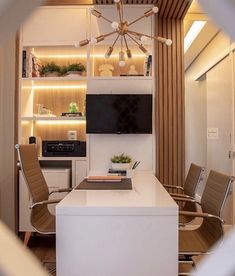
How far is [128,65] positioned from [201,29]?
130cm

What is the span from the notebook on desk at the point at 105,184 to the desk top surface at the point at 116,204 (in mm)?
174

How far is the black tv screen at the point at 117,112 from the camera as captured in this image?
11.3 feet

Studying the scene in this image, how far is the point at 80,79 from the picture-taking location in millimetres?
3596

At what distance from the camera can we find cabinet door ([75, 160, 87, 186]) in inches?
138

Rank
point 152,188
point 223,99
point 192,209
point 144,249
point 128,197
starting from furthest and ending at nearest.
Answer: point 223,99 < point 192,209 < point 152,188 < point 128,197 < point 144,249

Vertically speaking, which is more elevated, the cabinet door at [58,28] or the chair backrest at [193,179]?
the cabinet door at [58,28]

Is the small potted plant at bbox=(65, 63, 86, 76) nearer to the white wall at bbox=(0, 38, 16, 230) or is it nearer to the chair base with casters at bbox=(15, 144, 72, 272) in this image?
the white wall at bbox=(0, 38, 16, 230)

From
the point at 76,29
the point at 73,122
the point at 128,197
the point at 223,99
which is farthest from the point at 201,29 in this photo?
the point at 128,197

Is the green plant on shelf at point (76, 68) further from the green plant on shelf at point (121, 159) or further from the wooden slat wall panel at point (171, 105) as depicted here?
the green plant on shelf at point (121, 159)

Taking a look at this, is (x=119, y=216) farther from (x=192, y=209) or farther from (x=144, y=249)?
(x=192, y=209)

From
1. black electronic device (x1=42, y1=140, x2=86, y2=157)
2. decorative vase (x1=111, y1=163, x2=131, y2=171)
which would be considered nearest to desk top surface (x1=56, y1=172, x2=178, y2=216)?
decorative vase (x1=111, y1=163, x2=131, y2=171)

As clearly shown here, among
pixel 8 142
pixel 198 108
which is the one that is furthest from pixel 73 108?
pixel 198 108

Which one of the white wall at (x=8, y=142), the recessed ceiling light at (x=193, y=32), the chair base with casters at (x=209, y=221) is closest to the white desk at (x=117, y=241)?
the chair base with casters at (x=209, y=221)

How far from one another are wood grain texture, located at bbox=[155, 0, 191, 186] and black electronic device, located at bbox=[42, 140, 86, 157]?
97cm
